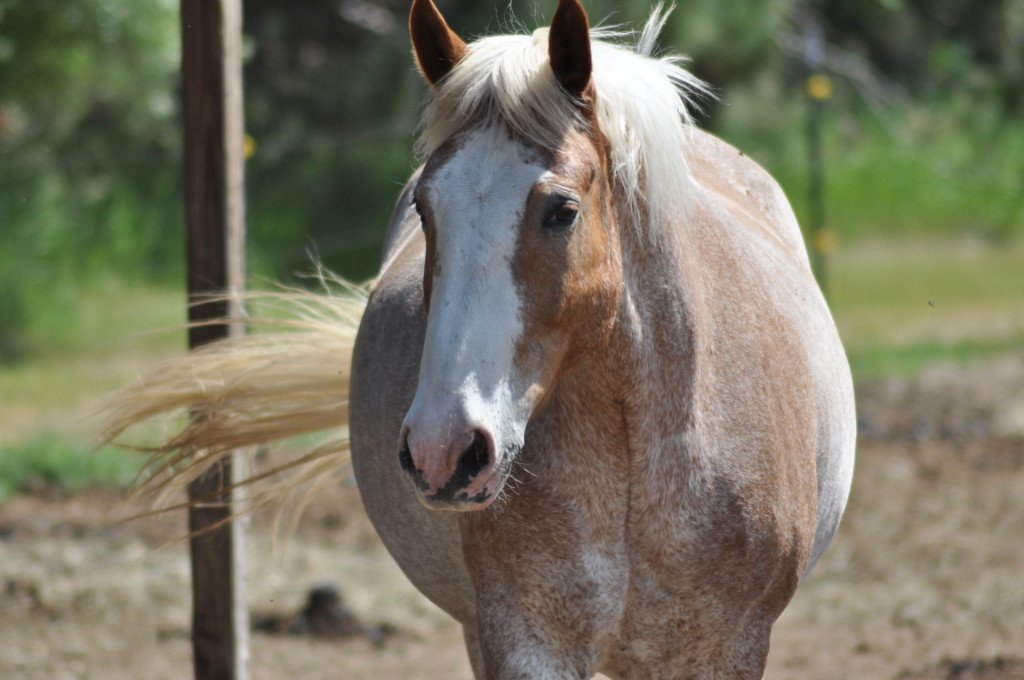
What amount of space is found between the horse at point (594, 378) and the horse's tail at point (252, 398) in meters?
0.80

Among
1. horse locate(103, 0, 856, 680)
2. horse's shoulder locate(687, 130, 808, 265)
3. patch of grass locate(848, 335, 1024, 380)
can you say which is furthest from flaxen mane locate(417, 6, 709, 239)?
patch of grass locate(848, 335, 1024, 380)

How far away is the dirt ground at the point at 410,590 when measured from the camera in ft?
13.9

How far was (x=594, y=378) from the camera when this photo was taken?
2.19 meters

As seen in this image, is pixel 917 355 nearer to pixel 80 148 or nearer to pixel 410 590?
pixel 410 590

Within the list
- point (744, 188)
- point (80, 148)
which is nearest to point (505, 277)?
point (744, 188)

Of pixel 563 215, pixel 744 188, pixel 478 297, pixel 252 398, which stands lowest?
pixel 252 398

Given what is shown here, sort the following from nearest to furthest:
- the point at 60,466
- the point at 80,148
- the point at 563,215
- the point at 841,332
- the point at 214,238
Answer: the point at 563,215 < the point at 214,238 < the point at 60,466 < the point at 841,332 < the point at 80,148

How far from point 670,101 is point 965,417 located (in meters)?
5.21

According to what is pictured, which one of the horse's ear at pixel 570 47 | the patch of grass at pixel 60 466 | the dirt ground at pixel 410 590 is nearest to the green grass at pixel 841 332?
the patch of grass at pixel 60 466

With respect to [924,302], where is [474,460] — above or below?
above

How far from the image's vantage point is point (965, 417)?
22.6ft

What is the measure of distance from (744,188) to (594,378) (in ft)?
3.58

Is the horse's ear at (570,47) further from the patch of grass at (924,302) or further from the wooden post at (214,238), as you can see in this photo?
the patch of grass at (924,302)

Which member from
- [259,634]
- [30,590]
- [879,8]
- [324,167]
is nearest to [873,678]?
[259,634]
